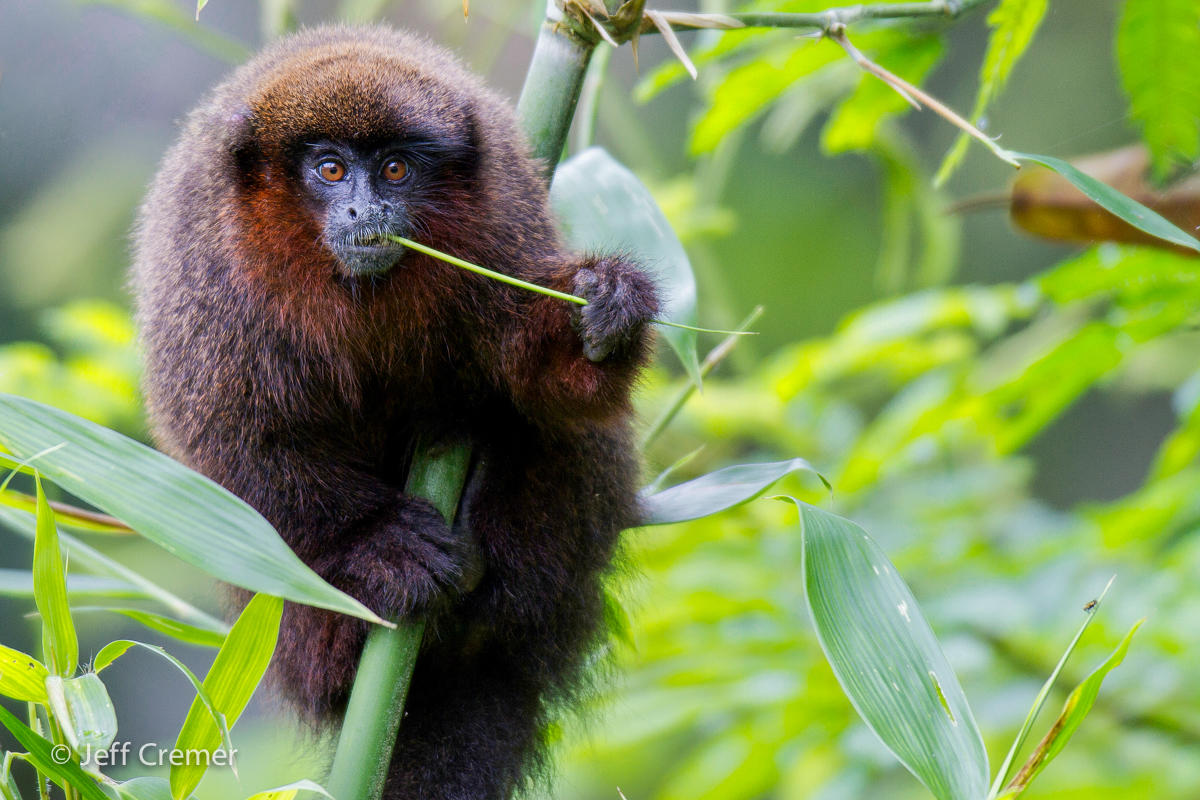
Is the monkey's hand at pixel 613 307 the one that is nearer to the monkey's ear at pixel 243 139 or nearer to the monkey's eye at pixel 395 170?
the monkey's eye at pixel 395 170

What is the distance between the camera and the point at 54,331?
2.88 metres

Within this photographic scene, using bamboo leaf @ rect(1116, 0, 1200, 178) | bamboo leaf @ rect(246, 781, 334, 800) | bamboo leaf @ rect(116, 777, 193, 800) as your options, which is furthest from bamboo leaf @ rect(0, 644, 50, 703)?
bamboo leaf @ rect(1116, 0, 1200, 178)

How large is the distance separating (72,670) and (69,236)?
10.3 feet

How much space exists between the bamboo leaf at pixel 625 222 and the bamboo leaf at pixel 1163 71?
627 mm

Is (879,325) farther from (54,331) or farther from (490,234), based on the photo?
(54,331)

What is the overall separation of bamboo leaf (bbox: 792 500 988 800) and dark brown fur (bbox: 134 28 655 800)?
54 centimetres

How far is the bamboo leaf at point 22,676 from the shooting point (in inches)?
40.3

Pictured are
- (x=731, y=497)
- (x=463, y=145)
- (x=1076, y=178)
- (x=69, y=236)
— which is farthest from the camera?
(x=69, y=236)

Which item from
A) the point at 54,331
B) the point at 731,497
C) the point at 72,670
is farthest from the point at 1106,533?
the point at 54,331

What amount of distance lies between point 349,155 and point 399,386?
37cm

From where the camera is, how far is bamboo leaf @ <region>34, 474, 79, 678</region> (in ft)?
3.24

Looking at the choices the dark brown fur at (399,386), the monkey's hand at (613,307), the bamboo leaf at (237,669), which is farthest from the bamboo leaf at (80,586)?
the monkey's hand at (613,307)

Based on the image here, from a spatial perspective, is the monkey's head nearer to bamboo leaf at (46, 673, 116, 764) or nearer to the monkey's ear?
the monkey's ear

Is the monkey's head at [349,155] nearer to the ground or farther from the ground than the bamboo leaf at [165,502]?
farther from the ground
